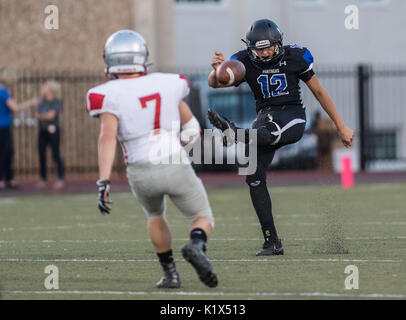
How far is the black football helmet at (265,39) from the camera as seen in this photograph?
869cm

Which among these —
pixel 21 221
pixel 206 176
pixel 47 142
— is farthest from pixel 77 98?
pixel 21 221

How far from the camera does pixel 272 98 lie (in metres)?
8.88

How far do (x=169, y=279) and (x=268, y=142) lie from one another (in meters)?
2.12

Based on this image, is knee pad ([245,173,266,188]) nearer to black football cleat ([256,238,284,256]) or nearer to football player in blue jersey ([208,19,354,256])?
football player in blue jersey ([208,19,354,256])

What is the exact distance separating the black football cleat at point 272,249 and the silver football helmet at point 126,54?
2391mm

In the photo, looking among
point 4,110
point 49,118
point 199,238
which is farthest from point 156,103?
point 49,118

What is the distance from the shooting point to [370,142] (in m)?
26.0

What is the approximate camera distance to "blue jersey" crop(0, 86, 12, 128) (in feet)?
59.3

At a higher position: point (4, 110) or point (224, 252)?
point (4, 110)

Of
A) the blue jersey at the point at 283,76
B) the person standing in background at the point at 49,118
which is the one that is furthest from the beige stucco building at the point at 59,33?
the blue jersey at the point at 283,76

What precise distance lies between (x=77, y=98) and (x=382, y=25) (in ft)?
37.9

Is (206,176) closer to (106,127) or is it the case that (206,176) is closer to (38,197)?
(38,197)

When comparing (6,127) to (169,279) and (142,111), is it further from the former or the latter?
(142,111)

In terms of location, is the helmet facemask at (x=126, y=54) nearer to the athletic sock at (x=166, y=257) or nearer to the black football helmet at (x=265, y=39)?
the athletic sock at (x=166, y=257)
